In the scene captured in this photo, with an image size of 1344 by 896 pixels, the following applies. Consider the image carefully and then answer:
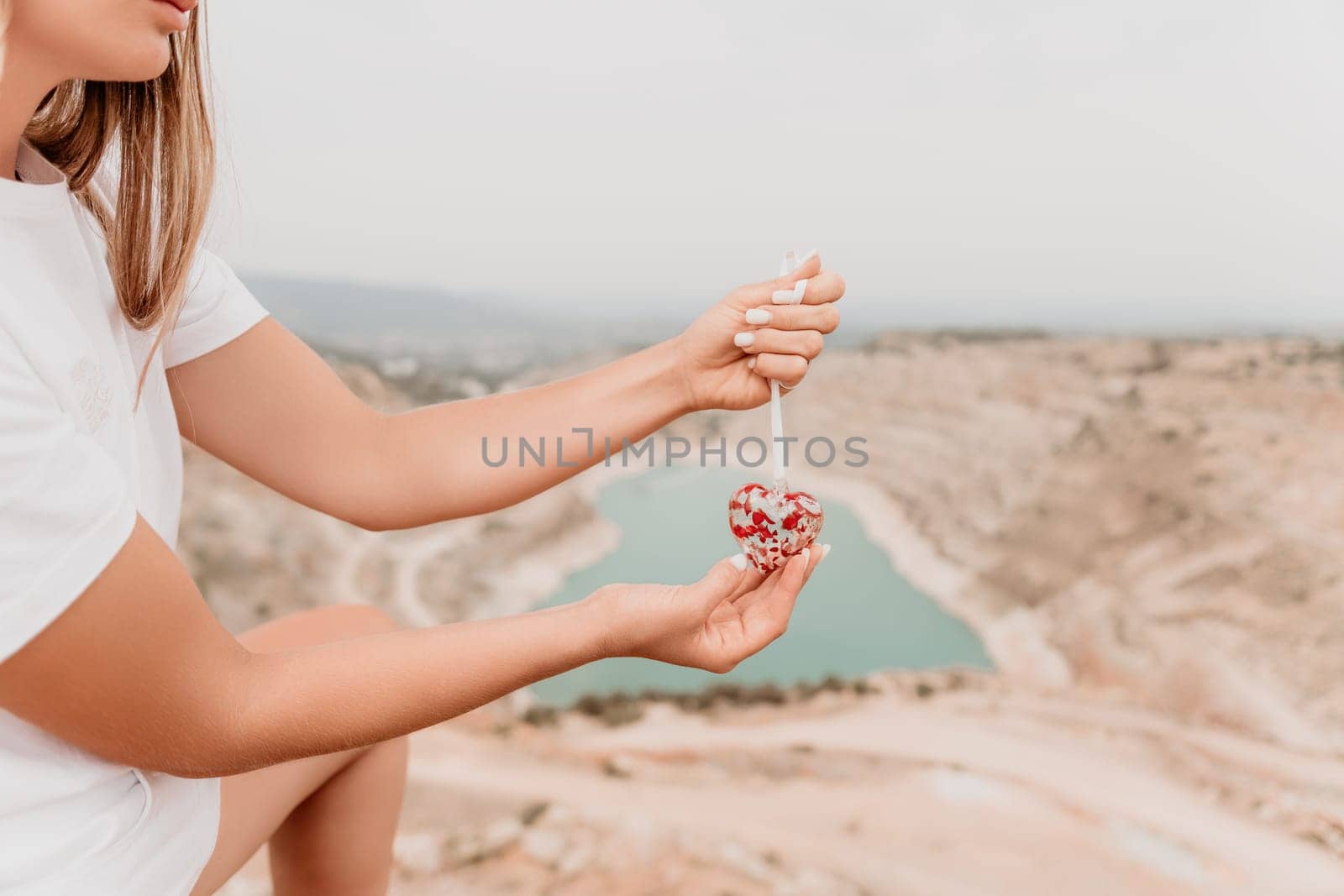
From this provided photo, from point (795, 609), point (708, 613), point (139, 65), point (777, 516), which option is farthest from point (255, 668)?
point (795, 609)

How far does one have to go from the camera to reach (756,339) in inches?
48.5

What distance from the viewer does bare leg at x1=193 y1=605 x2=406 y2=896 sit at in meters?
1.33

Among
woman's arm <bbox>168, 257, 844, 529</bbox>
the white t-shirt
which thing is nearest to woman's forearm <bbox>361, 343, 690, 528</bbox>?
woman's arm <bbox>168, 257, 844, 529</bbox>

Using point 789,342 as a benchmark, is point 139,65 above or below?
above

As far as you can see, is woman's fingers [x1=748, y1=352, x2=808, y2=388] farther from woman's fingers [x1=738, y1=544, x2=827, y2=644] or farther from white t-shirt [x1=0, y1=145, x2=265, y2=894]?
white t-shirt [x1=0, y1=145, x2=265, y2=894]

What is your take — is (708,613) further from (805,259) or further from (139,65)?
(139,65)

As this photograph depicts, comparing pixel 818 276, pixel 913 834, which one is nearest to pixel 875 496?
pixel 913 834

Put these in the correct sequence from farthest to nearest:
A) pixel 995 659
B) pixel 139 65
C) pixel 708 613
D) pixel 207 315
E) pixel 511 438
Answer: pixel 995 659
pixel 511 438
pixel 207 315
pixel 708 613
pixel 139 65

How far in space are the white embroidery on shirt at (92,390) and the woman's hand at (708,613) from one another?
1.66ft

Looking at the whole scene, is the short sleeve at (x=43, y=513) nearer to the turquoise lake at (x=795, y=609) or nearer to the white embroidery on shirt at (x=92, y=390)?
the white embroidery on shirt at (x=92, y=390)

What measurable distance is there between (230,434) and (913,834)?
84.3 inches

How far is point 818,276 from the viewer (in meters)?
1.23

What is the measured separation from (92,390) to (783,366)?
2.47ft

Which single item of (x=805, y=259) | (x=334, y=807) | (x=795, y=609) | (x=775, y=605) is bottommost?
(x=795, y=609)
